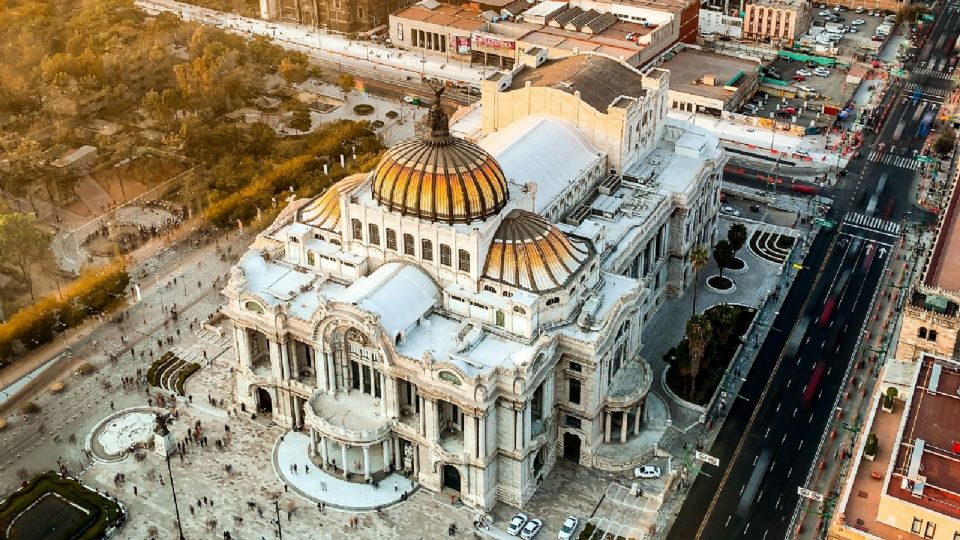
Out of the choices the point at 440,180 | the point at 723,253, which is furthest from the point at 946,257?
the point at 440,180

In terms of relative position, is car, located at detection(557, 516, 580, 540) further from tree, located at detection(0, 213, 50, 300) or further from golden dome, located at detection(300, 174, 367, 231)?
tree, located at detection(0, 213, 50, 300)

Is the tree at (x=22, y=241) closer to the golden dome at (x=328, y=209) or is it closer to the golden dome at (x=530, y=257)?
the golden dome at (x=328, y=209)

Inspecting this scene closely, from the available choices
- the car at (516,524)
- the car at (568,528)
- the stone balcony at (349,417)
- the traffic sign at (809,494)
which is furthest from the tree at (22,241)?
the traffic sign at (809,494)

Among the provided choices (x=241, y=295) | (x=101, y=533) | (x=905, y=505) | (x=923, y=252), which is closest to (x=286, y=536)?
(x=101, y=533)

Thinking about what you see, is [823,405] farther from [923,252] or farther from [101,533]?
[101,533]

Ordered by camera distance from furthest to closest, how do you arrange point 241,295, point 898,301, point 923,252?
1. point 923,252
2. point 898,301
3. point 241,295
